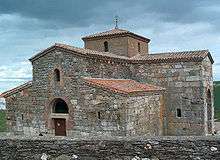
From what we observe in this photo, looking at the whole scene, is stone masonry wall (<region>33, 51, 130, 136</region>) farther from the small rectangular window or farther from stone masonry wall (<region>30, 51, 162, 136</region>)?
the small rectangular window

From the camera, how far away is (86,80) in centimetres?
→ 1575

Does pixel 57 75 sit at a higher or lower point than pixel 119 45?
lower

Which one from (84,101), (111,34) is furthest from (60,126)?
(111,34)

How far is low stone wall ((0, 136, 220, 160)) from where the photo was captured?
14.7 feet

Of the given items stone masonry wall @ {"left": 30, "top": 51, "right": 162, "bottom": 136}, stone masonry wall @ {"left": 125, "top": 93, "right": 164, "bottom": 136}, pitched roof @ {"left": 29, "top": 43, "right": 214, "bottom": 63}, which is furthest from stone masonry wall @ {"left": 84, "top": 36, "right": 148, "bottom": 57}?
stone masonry wall @ {"left": 125, "top": 93, "right": 164, "bottom": 136}

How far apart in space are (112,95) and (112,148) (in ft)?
33.3

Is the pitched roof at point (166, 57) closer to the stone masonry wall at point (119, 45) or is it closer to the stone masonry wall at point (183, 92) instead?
the stone masonry wall at point (183, 92)

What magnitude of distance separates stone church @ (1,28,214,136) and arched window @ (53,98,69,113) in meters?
0.02

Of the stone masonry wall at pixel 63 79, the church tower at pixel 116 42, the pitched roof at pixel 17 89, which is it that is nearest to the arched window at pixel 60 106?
the stone masonry wall at pixel 63 79

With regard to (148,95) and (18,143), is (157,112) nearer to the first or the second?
(148,95)

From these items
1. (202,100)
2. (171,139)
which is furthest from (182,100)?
(171,139)

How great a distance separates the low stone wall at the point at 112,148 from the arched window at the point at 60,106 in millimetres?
11784

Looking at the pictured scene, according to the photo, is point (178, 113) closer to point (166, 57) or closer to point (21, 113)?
point (166, 57)

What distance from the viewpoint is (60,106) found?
17141mm
